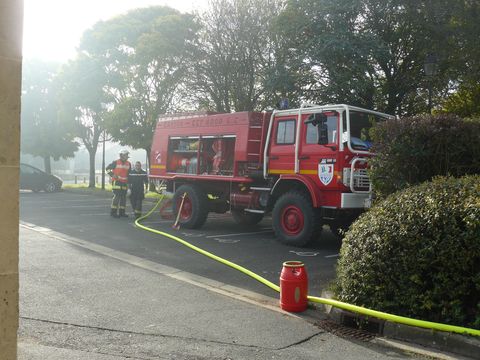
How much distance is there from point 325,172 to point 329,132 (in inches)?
29.8

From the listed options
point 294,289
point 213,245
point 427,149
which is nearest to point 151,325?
point 294,289

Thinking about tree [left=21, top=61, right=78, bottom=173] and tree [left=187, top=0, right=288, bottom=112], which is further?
tree [left=21, top=61, right=78, bottom=173]

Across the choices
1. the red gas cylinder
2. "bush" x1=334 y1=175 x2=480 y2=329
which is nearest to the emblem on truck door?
"bush" x1=334 y1=175 x2=480 y2=329

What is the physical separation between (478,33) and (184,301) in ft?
39.6

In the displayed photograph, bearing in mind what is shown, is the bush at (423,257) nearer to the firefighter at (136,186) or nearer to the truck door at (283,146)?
the truck door at (283,146)

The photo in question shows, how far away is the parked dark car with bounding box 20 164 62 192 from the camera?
24.8m

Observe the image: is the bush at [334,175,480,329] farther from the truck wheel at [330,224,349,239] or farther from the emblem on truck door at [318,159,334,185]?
the truck wheel at [330,224,349,239]

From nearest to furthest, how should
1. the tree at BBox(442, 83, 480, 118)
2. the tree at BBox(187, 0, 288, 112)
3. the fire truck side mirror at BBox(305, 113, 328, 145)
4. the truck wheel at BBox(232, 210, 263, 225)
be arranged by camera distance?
the fire truck side mirror at BBox(305, 113, 328, 145) < the truck wheel at BBox(232, 210, 263, 225) < the tree at BBox(442, 83, 480, 118) < the tree at BBox(187, 0, 288, 112)

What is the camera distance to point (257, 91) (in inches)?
778

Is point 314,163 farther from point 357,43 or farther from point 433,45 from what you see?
point 433,45

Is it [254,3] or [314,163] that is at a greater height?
[254,3]

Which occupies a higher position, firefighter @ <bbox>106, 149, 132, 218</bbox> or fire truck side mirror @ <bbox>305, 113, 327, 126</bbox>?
fire truck side mirror @ <bbox>305, 113, 327, 126</bbox>

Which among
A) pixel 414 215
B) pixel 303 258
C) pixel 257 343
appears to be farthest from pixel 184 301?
pixel 303 258

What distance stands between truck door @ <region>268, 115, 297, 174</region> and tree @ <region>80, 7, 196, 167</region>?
1146 centimetres
